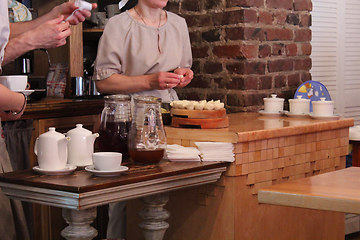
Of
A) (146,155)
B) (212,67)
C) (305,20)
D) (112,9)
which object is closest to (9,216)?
(146,155)

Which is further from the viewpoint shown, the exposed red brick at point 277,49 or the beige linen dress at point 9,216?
the exposed red brick at point 277,49

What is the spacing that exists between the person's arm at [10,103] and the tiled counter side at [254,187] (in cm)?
61

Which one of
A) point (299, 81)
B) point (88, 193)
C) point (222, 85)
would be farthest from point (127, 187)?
point (299, 81)

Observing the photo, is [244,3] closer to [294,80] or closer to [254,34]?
[254,34]

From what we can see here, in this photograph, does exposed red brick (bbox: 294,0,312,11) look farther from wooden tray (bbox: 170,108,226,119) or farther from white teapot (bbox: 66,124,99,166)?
white teapot (bbox: 66,124,99,166)

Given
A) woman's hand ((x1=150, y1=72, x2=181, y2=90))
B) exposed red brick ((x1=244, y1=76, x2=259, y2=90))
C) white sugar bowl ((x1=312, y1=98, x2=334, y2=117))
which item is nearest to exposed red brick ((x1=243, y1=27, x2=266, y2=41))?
exposed red brick ((x1=244, y1=76, x2=259, y2=90))

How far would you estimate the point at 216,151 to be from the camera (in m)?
1.74

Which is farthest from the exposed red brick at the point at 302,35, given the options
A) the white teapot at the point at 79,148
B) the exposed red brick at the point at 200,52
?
the white teapot at the point at 79,148

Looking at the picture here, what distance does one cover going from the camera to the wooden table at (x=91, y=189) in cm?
129

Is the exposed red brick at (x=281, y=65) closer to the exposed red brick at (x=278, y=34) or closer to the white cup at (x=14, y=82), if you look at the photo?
the exposed red brick at (x=278, y=34)

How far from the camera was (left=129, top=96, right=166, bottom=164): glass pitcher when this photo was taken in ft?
5.16

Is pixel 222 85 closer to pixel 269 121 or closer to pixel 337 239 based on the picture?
pixel 269 121

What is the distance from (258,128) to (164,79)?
1.53 feet

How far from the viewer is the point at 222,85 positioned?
110 inches
